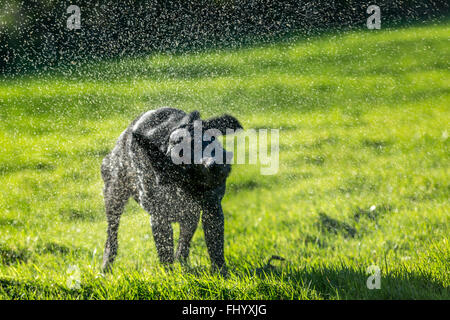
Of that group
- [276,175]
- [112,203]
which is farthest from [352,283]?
[276,175]

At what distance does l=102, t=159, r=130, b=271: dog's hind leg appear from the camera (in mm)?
4707

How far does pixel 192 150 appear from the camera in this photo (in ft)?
12.1

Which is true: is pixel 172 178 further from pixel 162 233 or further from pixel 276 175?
pixel 276 175

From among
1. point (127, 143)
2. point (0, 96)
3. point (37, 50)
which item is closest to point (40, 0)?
point (37, 50)

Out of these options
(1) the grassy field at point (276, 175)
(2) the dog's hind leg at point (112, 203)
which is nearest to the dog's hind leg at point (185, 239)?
(1) the grassy field at point (276, 175)

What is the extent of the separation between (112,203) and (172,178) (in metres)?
1.10

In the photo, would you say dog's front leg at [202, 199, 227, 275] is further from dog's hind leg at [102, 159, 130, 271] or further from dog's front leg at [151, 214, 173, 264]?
dog's hind leg at [102, 159, 130, 271]

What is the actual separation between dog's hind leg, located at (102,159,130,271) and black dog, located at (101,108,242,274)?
25 cm

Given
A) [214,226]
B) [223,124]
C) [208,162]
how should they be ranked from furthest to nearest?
[223,124] < [214,226] < [208,162]

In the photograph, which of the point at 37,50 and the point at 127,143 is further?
the point at 37,50
